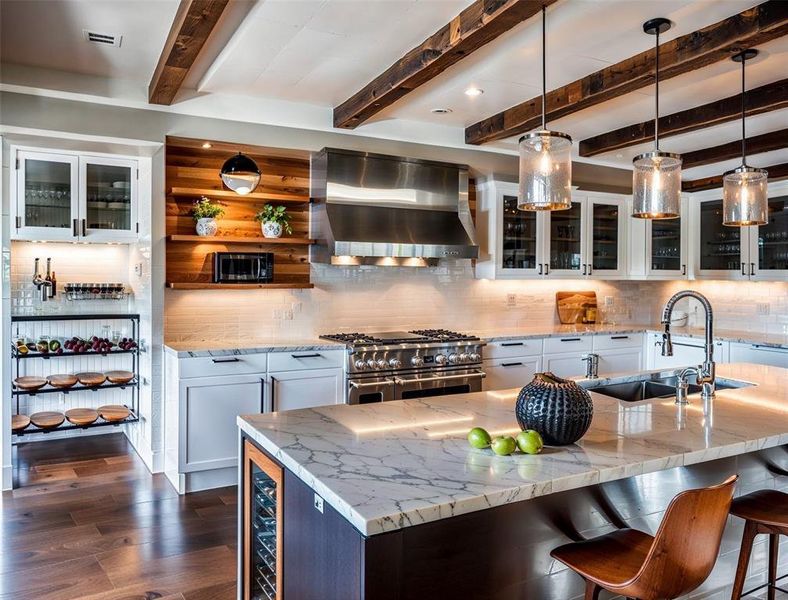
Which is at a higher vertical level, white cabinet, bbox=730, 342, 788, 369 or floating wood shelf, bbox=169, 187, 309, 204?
floating wood shelf, bbox=169, 187, 309, 204

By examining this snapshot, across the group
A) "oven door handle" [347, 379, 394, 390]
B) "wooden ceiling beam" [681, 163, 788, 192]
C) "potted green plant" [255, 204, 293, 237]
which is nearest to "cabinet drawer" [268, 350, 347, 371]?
"oven door handle" [347, 379, 394, 390]

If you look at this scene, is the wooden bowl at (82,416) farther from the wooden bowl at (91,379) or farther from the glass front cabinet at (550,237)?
the glass front cabinet at (550,237)

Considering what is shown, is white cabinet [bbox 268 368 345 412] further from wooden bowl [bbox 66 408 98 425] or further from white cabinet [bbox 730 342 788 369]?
white cabinet [bbox 730 342 788 369]

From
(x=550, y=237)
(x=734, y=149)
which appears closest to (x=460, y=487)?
(x=550, y=237)

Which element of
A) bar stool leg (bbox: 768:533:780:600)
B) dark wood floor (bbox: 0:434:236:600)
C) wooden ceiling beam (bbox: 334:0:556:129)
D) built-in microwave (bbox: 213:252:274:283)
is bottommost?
dark wood floor (bbox: 0:434:236:600)

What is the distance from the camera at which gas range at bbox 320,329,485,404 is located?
4410mm

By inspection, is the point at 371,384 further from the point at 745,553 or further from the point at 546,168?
the point at 745,553

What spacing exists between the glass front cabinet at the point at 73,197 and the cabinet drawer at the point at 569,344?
3520mm

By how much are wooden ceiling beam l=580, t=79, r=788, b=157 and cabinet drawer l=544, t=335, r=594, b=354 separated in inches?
64.8

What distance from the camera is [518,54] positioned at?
336 cm

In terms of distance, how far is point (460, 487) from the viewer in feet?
5.27

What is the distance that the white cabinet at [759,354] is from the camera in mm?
5047

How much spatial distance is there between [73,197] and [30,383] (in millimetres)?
1389

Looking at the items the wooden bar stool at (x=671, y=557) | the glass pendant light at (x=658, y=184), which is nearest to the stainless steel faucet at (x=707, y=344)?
the glass pendant light at (x=658, y=184)
